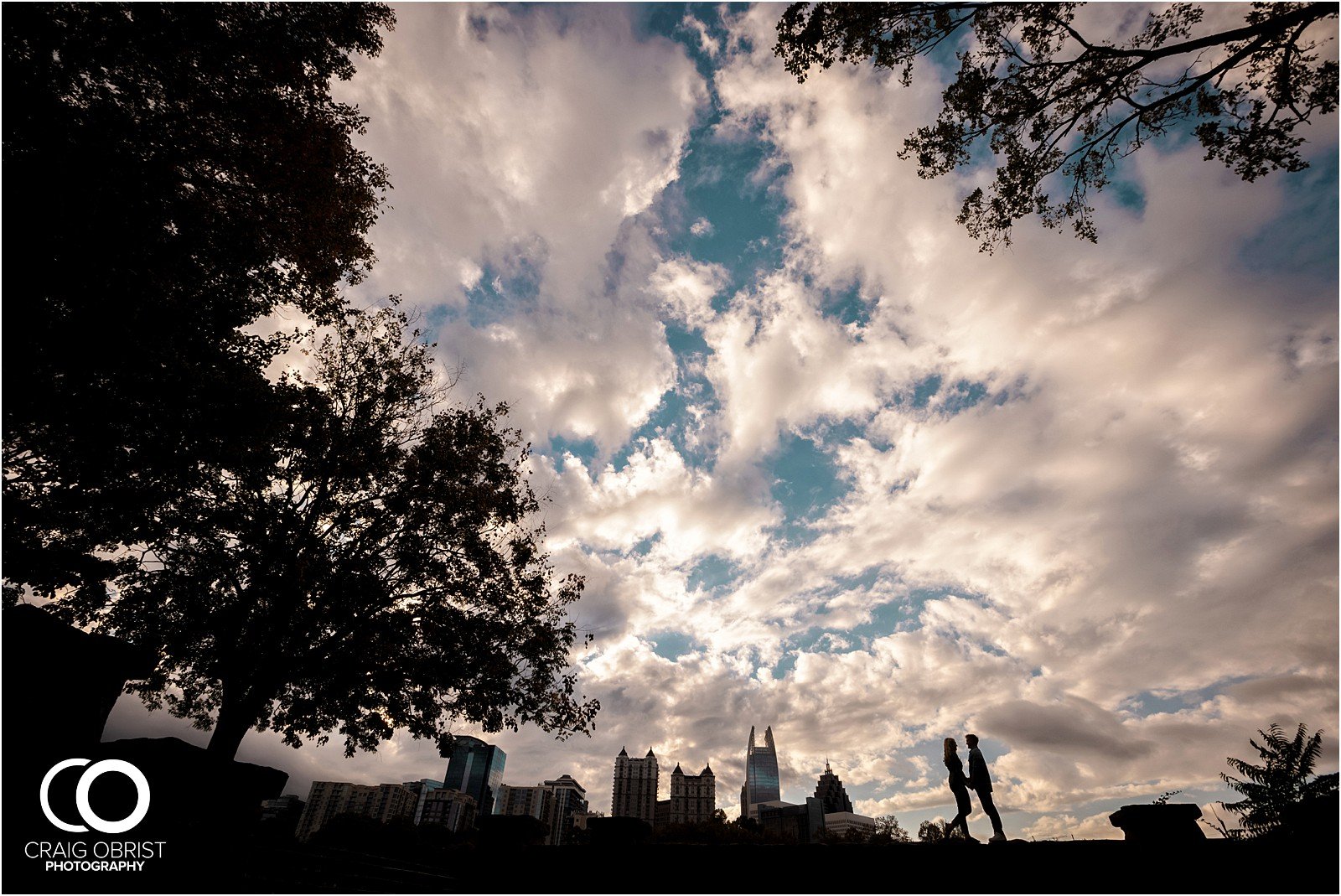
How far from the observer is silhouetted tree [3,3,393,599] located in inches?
268

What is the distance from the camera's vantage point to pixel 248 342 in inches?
371

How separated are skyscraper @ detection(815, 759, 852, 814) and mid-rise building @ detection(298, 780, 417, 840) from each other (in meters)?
127

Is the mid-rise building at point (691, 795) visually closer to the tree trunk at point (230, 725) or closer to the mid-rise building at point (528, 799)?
the mid-rise building at point (528, 799)

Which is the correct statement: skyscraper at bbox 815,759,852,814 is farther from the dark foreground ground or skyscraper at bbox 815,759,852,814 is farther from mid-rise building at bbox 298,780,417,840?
the dark foreground ground

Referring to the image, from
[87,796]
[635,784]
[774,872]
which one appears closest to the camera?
[87,796]

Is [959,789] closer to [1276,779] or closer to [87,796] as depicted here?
[87,796]

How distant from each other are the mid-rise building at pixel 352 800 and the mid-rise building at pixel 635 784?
60.3 metres

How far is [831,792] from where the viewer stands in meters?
167

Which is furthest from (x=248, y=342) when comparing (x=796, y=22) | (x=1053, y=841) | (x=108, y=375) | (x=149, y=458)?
(x=1053, y=841)

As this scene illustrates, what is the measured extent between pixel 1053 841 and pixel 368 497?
46.8 ft

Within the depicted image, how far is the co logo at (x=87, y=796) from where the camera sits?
4457 mm

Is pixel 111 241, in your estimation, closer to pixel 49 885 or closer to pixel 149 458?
pixel 149 458

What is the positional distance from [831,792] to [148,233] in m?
208

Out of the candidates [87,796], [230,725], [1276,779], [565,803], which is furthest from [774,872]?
[565,803]
